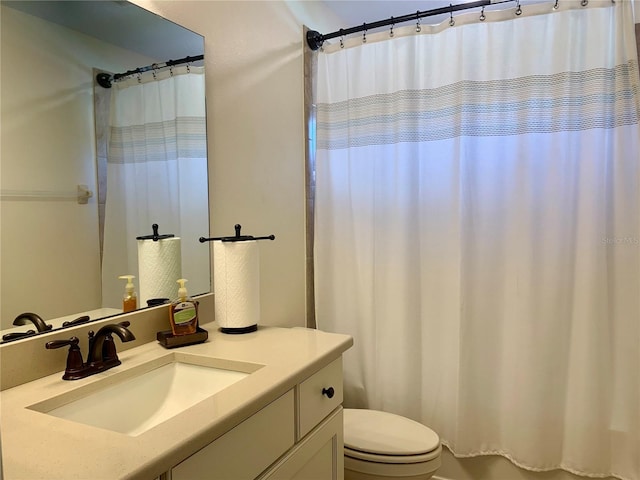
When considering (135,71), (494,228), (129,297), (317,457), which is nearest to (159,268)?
(129,297)

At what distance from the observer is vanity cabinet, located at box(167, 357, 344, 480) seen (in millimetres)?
882

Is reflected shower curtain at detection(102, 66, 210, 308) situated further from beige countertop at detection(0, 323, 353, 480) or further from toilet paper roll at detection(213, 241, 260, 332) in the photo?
beige countertop at detection(0, 323, 353, 480)

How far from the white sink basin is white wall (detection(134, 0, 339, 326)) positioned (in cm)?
59

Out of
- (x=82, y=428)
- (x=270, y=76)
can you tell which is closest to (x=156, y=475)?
(x=82, y=428)

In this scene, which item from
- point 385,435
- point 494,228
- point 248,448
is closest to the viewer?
point 248,448

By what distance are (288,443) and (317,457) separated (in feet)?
0.60

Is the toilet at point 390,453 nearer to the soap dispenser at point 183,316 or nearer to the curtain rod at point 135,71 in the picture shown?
the soap dispenser at point 183,316

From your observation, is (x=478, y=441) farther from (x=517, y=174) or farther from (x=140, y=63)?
(x=140, y=63)

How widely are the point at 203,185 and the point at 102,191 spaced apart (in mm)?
394

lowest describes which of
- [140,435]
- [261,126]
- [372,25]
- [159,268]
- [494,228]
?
[140,435]

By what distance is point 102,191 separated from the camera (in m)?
1.30

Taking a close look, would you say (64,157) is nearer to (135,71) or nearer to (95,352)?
(135,71)

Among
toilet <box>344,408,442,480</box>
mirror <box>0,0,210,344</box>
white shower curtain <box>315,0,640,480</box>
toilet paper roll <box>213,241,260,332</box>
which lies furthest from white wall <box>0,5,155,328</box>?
white shower curtain <box>315,0,640,480</box>

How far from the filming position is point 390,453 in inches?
65.2
